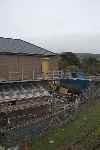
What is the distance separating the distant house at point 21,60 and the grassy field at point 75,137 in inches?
274

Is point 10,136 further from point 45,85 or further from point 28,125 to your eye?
point 45,85

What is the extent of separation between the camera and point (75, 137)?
2102 centimetres

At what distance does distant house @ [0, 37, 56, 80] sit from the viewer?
2795 centimetres

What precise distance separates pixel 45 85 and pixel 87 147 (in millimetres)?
13707

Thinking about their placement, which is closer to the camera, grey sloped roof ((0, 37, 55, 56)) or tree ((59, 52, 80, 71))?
grey sloped roof ((0, 37, 55, 56))

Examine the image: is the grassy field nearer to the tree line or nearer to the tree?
the tree line

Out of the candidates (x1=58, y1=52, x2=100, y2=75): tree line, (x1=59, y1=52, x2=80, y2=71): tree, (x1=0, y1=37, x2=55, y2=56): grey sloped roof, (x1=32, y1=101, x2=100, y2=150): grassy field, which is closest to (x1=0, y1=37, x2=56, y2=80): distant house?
(x1=0, y1=37, x2=55, y2=56): grey sloped roof

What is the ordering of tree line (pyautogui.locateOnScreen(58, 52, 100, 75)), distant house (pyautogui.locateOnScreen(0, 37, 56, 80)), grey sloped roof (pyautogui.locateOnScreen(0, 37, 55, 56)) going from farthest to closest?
1. tree line (pyautogui.locateOnScreen(58, 52, 100, 75))
2. grey sloped roof (pyautogui.locateOnScreen(0, 37, 55, 56))
3. distant house (pyautogui.locateOnScreen(0, 37, 56, 80))

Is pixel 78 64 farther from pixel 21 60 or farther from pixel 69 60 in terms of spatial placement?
pixel 21 60

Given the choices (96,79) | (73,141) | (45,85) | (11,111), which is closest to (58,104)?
(45,85)

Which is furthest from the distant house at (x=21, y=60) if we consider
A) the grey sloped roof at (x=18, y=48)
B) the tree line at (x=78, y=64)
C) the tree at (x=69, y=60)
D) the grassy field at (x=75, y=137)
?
the tree at (x=69, y=60)

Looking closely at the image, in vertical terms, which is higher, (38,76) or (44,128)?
(38,76)

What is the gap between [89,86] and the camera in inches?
1535

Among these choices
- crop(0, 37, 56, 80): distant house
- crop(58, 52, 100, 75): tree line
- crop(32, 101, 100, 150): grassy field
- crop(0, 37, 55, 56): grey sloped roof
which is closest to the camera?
crop(32, 101, 100, 150): grassy field
